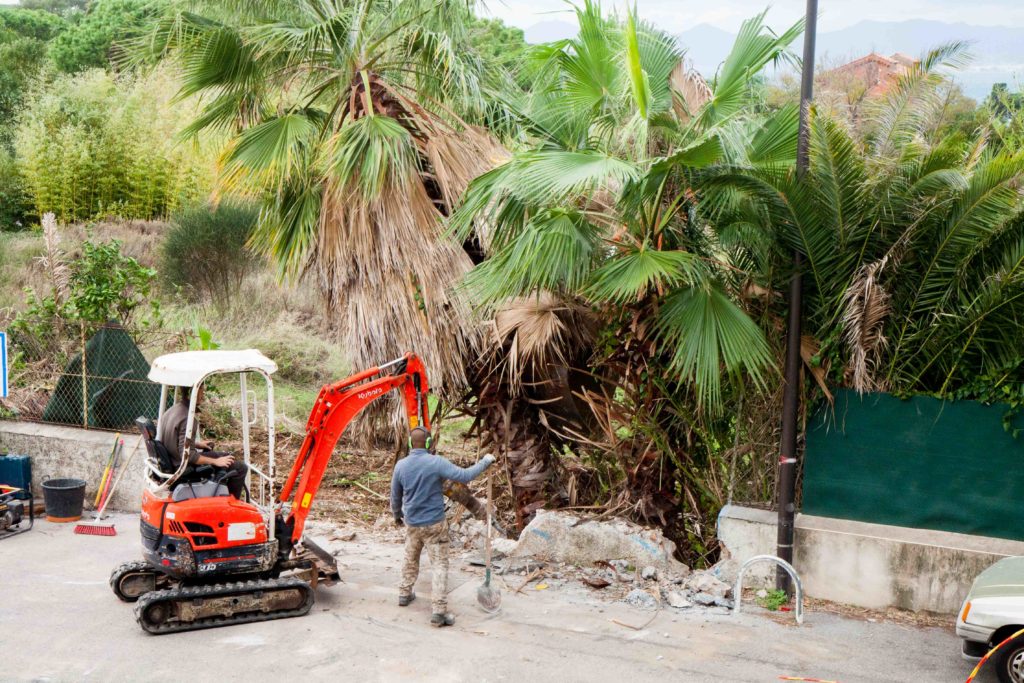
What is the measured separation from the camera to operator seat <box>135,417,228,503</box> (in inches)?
332

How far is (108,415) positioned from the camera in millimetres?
12336

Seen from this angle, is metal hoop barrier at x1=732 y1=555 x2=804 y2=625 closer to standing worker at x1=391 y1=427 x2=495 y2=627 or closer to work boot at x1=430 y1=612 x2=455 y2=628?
standing worker at x1=391 y1=427 x2=495 y2=627

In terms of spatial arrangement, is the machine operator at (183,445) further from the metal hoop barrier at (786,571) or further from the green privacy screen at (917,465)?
the green privacy screen at (917,465)

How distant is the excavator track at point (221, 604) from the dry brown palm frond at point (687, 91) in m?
5.89

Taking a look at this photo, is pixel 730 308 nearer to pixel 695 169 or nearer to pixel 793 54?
pixel 695 169

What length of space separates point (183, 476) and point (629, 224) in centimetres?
465

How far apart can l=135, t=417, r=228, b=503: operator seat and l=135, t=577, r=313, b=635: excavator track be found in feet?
2.61

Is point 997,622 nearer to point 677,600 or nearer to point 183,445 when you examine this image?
point 677,600

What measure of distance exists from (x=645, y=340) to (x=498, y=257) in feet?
5.47

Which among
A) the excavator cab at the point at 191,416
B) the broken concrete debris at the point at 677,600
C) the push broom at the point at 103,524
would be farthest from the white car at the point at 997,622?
the push broom at the point at 103,524

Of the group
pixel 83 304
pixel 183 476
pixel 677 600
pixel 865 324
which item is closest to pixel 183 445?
pixel 183 476

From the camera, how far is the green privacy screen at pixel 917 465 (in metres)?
8.45

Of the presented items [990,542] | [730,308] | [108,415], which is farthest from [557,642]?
[108,415]

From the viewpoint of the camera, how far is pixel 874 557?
8.56m
